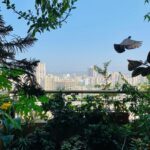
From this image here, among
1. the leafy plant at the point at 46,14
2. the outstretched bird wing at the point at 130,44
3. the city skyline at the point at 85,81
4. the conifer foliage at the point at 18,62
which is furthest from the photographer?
the city skyline at the point at 85,81

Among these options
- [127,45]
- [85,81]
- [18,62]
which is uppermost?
[127,45]

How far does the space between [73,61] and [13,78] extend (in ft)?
7.75

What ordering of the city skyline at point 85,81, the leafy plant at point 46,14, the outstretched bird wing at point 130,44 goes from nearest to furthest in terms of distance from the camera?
the leafy plant at point 46,14, the outstretched bird wing at point 130,44, the city skyline at point 85,81

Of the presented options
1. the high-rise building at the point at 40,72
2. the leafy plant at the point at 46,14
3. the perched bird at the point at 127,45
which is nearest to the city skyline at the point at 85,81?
the perched bird at the point at 127,45

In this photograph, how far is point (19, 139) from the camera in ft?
13.2

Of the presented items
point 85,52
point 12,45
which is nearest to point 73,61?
point 85,52

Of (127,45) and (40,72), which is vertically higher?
(127,45)

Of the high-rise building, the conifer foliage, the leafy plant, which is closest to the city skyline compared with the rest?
the high-rise building

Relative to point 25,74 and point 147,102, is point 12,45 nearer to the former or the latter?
point 25,74

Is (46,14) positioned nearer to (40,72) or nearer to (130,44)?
(40,72)

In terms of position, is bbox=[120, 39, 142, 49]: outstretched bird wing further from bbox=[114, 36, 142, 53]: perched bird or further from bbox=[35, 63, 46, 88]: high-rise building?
bbox=[35, 63, 46, 88]: high-rise building

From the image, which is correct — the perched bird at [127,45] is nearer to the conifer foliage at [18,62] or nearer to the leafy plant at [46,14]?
the leafy plant at [46,14]

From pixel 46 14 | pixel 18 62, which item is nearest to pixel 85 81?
pixel 46 14

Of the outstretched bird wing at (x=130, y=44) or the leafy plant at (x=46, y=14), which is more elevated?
the outstretched bird wing at (x=130, y=44)
